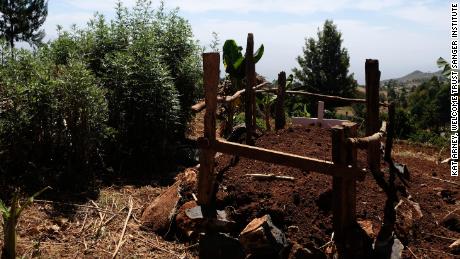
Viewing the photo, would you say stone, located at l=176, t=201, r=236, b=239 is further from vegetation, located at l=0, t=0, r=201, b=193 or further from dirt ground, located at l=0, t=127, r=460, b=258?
vegetation, located at l=0, t=0, r=201, b=193

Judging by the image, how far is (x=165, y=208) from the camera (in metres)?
4.89

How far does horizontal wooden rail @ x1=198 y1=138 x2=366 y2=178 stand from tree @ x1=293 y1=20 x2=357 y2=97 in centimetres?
2352

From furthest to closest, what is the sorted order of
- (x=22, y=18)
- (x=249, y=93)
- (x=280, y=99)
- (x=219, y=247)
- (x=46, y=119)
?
(x=22, y=18), (x=280, y=99), (x=249, y=93), (x=46, y=119), (x=219, y=247)

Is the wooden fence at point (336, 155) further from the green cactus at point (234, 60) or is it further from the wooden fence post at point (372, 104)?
the green cactus at point (234, 60)

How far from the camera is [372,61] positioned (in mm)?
4512

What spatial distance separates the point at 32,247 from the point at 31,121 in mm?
1801

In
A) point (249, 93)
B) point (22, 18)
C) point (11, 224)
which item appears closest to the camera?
point (11, 224)

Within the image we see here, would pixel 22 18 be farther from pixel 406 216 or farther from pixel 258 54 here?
pixel 406 216

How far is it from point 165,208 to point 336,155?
6.89ft

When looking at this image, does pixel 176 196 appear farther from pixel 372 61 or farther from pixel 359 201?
pixel 372 61

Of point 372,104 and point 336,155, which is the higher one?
point 372,104

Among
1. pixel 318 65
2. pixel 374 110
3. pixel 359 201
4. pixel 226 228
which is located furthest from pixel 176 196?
pixel 318 65

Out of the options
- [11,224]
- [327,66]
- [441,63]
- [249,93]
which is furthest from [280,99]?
[327,66]

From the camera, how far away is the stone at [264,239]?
3818 mm
